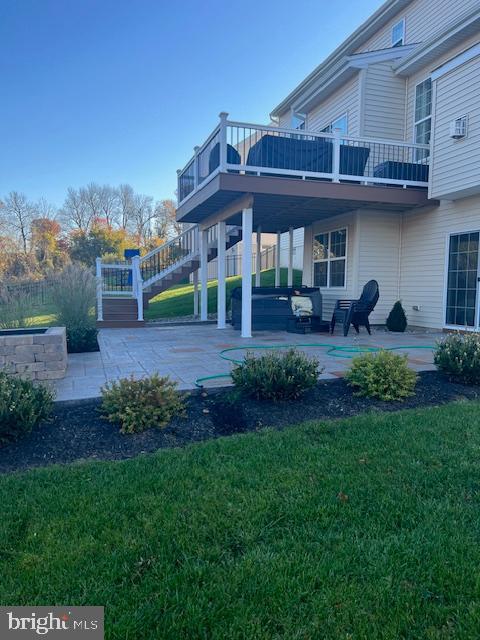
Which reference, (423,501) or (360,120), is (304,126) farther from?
(423,501)

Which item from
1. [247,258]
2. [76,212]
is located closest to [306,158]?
[247,258]

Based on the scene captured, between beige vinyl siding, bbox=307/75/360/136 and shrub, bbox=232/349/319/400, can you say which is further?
beige vinyl siding, bbox=307/75/360/136

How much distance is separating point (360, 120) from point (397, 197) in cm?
262

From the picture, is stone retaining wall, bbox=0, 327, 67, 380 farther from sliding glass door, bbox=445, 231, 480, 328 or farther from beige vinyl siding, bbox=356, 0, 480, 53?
beige vinyl siding, bbox=356, 0, 480, 53

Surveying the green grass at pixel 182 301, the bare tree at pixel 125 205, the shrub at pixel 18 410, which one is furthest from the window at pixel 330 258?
the bare tree at pixel 125 205

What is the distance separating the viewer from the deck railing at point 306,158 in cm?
753

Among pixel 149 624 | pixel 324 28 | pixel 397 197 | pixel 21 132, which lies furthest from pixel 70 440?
pixel 21 132

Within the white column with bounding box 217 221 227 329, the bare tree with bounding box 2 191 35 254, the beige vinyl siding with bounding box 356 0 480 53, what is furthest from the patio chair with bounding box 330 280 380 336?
the bare tree with bounding box 2 191 35 254

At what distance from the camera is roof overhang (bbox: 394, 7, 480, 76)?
303 inches

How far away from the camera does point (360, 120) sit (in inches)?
392

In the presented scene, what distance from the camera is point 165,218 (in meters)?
37.1

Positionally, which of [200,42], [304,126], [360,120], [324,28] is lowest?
[360,120]

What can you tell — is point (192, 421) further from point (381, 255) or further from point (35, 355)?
point (381, 255)

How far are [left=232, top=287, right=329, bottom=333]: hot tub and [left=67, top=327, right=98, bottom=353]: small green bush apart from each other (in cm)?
373
